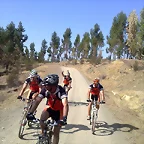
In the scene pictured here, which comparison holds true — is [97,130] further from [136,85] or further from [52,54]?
[52,54]

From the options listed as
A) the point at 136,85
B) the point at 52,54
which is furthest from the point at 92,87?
the point at 52,54

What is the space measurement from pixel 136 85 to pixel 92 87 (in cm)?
1564

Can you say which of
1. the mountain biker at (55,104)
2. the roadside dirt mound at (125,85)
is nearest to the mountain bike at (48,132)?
the mountain biker at (55,104)

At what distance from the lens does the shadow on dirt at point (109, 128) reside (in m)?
9.97

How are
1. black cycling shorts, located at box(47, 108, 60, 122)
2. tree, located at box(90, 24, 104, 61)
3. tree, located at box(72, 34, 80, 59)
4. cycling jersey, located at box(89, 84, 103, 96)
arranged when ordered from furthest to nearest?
tree, located at box(72, 34, 80, 59), tree, located at box(90, 24, 104, 61), cycling jersey, located at box(89, 84, 103, 96), black cycling shorts, located at box(47, 108, 60, 122)

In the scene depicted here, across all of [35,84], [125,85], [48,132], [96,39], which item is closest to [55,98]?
[48,132]

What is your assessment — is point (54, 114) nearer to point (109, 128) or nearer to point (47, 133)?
point (47, 133)

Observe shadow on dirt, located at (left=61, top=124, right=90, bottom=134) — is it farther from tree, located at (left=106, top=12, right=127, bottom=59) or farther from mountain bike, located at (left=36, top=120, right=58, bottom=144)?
tree, located at (left=106, top=12, right=127, bottom=59)

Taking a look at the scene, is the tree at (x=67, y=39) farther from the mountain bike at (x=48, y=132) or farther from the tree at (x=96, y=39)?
the mountain bike at (x=48, y=132)

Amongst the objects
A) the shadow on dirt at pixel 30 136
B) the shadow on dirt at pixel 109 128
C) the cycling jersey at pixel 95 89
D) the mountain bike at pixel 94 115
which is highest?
the cycling jersey at pixel 95 89

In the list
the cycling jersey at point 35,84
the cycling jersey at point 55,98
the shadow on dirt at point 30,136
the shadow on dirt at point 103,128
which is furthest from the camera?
the shadow on dirt at point 103,128

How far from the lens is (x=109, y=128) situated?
1068cm

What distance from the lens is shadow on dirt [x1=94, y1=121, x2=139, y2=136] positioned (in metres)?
9.97

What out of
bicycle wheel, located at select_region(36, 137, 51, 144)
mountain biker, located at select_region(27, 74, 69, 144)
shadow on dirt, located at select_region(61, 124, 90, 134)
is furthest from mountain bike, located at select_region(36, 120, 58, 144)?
→ shadow on dirt, located at select_region(61, 124, 90, 134)
